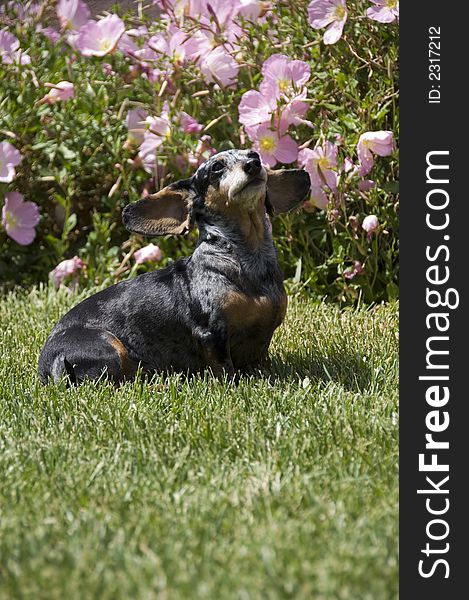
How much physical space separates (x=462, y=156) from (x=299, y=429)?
1.14 m

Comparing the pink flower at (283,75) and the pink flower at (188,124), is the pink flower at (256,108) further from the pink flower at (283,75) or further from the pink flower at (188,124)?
the pink flower at (188,124)

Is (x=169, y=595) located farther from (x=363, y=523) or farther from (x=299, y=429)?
(x=299, y=429)

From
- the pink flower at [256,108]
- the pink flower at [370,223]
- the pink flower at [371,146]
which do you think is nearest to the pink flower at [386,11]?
the pink flower at [371,146]

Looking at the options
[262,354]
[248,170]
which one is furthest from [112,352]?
[248,170]

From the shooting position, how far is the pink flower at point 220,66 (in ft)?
16.3

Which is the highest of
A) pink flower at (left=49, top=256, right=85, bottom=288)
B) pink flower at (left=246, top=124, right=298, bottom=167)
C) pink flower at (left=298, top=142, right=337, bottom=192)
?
pink flower at (left=246, top=124, right=298, bottom=167)

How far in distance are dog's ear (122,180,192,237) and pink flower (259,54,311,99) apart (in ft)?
3.63

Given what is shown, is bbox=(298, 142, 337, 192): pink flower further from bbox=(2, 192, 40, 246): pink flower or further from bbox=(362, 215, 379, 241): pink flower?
bbox=(2, 192, 40, 246): pink flower

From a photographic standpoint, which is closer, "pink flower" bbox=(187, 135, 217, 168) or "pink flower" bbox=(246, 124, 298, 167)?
"pink flower" bbox=(246, 124, 298, 167)

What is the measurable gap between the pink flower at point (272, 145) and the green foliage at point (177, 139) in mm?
163

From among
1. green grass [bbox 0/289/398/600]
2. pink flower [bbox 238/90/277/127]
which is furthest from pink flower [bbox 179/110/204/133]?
green grass [bbox 0/289/398/600]

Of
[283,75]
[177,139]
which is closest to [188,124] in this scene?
[177,139]

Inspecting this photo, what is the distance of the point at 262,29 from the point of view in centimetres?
506

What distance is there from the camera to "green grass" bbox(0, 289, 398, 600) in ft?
6.72
